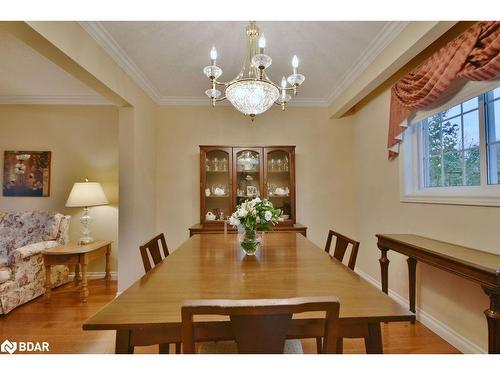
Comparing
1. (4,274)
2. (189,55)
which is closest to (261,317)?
(189,55)

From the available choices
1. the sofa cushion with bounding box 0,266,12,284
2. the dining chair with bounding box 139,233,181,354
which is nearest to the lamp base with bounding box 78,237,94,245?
the sofa cushion with bounding box 0,266,12,284

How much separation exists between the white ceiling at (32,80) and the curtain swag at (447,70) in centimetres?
331

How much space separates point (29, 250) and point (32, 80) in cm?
190

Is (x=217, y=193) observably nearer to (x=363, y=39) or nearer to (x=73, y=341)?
(x=73, y=341)

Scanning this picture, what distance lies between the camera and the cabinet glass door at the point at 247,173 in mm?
3352

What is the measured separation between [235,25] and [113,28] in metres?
0.95

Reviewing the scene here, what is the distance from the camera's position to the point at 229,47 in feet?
7.55

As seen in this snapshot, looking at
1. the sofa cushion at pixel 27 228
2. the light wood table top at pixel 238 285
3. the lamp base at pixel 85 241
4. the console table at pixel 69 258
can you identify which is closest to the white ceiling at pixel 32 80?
the sofa cushion at pixel 27 228

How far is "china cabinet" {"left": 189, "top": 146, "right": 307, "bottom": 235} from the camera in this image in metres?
3.32

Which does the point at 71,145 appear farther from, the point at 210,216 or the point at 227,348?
the point at 227,348

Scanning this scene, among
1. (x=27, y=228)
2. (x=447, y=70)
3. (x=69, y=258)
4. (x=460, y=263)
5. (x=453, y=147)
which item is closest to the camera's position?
(x=460, y=263)

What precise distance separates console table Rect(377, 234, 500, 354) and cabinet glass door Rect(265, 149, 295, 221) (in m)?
1.36
